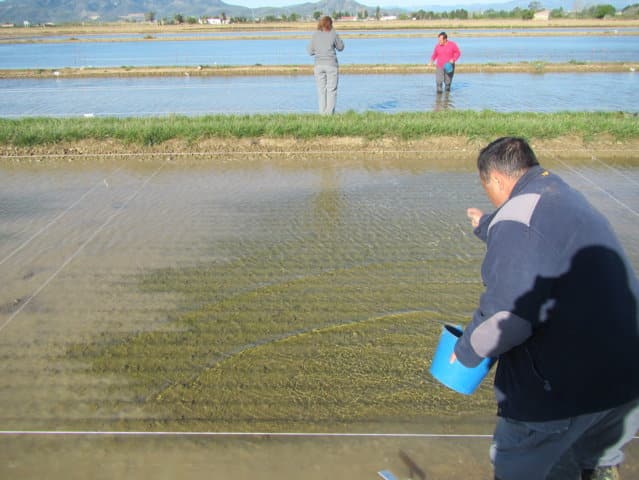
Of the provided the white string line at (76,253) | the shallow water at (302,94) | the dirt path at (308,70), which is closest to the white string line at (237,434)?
the white string line at (76,253)

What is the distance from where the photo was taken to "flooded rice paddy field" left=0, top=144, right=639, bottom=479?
2.95m

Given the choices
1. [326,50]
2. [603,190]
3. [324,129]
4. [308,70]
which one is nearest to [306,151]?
[324,129]

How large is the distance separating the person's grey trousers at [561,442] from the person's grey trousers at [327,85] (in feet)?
26.6

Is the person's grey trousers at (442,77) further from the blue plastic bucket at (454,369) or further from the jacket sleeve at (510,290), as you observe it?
the jacket sleeve at (510,290)

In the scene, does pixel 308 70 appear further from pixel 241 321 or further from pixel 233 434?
pixel 233 434

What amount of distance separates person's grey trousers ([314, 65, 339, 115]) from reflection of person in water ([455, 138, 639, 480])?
7.95 m

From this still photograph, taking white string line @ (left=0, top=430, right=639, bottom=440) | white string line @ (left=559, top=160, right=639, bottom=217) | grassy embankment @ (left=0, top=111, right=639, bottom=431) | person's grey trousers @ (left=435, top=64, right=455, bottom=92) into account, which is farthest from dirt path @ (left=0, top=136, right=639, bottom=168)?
white string line @ (left=0, top=430, right=639, bottom=440)

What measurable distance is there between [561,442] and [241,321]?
8.35 feet

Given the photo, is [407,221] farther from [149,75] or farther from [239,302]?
[149,75]

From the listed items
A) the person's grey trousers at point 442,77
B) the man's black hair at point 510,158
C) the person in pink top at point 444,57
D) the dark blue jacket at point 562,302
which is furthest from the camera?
the person's grey trousers at point 442,77

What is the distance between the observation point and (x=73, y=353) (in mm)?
3791

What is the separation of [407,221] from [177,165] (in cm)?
398

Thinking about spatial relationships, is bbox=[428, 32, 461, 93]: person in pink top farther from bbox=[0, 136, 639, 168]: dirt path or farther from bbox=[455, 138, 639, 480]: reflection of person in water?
bbox=[455, 138, 639, 480]: reflection of person in water

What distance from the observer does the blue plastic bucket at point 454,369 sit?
2555 millimetres
